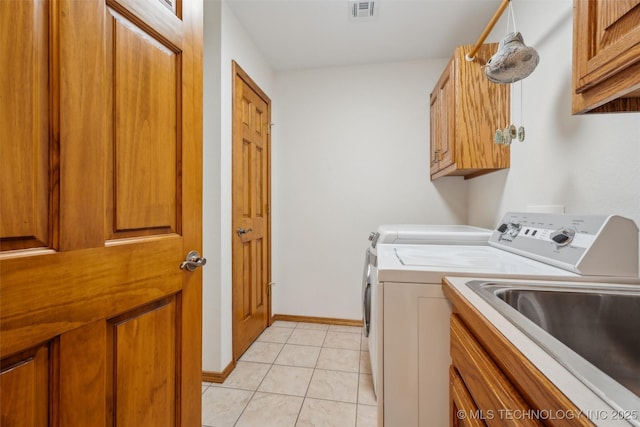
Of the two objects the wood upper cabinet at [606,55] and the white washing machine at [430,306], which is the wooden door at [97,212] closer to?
the white washing machine at [430,306]

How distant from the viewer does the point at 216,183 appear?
1.84 m

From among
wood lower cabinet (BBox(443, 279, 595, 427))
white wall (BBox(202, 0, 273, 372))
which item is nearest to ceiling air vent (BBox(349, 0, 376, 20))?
white wall (BBox(202, 0, 273, 372))

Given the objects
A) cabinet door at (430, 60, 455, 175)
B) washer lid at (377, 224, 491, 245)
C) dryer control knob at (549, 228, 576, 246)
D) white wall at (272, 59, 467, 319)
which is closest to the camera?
dryer control knob at (549, 228, 576, 246)

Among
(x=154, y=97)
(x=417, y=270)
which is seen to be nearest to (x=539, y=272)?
(x=417, y=270)

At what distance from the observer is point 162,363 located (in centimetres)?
91

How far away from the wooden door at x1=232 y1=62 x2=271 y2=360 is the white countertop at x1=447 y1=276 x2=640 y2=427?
174 cm

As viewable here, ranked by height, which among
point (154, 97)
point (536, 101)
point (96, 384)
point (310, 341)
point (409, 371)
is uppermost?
point (536, 101)

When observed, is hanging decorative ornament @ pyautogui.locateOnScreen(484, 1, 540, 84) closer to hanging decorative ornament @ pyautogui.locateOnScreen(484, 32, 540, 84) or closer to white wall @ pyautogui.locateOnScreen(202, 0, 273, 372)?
hanging decorative ornament @ pyautogui.locateOnScreen(484, 32, 540, 84)

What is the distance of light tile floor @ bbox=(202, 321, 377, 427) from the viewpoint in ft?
5.01

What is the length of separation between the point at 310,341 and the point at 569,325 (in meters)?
1.98

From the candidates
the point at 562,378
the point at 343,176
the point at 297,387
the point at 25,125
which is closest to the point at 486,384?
the point at 562,378

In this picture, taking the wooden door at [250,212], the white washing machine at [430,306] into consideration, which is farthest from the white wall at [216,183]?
the white washing machine at [430,306]

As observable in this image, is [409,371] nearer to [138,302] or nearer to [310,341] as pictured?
[138,302]

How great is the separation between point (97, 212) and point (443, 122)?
6.88 feet
